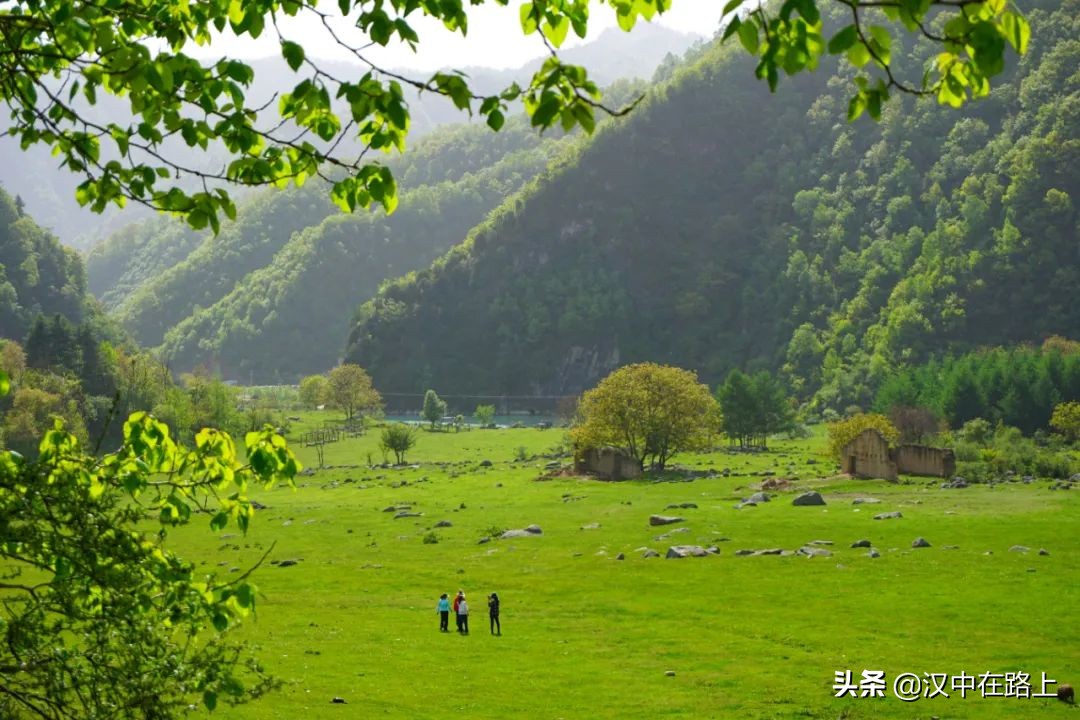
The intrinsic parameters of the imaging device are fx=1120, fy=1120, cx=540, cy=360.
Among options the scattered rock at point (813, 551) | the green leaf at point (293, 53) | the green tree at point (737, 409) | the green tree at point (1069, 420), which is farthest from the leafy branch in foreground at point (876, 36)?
the green tree at point (737, 409)

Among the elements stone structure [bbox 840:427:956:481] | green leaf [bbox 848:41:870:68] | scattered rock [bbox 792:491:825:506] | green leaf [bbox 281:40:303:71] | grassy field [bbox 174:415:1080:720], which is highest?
green leaf [bbox 281:40:303:71]

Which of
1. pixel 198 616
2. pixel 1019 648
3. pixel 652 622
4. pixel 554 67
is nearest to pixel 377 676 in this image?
pixel 652 622

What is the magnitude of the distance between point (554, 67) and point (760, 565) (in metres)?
41.7

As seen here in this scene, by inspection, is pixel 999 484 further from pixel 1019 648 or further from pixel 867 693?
pixel 867 693

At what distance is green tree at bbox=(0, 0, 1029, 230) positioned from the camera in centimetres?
639

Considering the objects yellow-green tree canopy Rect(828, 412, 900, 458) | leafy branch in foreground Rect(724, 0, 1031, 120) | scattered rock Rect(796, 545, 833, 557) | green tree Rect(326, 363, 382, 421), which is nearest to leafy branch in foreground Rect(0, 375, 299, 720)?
leafy branch in foreground Rect(724, 0, 1031, 120)

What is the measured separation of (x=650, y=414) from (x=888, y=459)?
21765 mm

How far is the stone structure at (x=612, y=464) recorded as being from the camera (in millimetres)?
95125

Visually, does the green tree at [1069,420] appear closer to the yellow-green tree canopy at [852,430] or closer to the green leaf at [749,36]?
the yellow-green tree canopy at [852,430]

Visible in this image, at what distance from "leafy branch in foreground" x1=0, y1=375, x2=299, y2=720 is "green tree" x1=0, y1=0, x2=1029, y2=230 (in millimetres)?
2218

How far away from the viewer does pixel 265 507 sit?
8200 cm

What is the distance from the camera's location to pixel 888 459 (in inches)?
3250

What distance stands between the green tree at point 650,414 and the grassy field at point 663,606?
20.1 meters

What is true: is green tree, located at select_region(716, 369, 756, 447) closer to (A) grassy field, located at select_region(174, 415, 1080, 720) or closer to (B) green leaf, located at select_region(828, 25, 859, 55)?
(A) grassy field, located at select_region(174, 415, 1080, 720)
